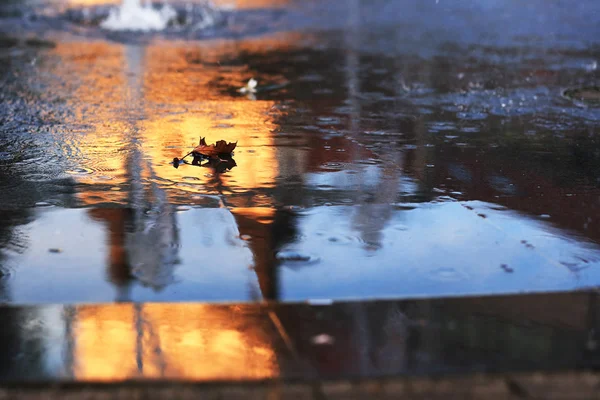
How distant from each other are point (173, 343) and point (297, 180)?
2257 mm

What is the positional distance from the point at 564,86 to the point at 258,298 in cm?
650

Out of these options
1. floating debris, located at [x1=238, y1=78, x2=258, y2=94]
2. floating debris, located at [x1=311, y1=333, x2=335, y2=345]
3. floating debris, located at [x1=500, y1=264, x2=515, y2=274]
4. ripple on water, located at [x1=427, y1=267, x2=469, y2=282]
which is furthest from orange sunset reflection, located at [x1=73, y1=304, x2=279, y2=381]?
floating debris, located at [x1=238, y1=78, x2=258, y2=94]

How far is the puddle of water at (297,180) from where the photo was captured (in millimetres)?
3588

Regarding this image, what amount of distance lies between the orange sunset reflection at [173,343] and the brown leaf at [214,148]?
2427 mm

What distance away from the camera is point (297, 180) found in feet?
16.5

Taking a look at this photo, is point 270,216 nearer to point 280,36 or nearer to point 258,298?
point 258,298

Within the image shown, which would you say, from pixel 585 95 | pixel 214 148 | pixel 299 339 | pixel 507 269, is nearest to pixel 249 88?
pixel 214 148

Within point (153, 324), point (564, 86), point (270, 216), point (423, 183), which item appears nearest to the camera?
point (153, 324)

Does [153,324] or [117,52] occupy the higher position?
[117,52]

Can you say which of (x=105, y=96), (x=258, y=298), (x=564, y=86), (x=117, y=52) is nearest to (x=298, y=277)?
(x=258, y=298)

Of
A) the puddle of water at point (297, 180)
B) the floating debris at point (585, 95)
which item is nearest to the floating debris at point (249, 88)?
the puddle of water at point (297, 180)

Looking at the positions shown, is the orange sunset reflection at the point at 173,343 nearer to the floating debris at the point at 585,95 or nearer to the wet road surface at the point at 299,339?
the wet road surface at the point at 299,339

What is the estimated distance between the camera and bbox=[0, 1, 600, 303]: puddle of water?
3588 millimetres

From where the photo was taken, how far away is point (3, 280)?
3.48 m
